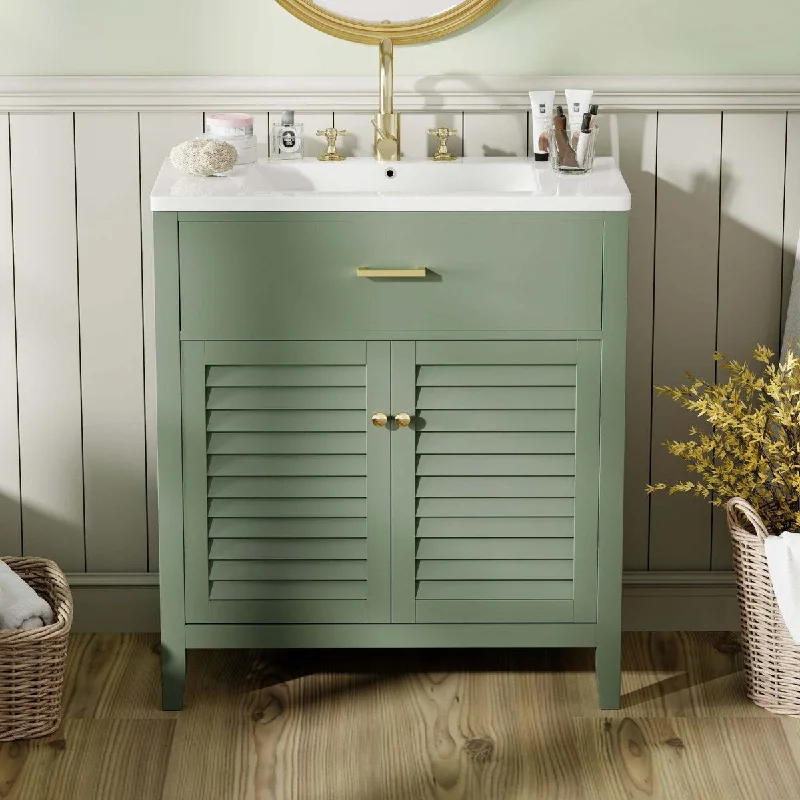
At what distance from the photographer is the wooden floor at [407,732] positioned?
200 centimetres

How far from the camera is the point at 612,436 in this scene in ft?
6.86

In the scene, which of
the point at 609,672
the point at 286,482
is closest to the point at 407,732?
the point at 609,672

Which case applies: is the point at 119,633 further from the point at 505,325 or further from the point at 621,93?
the point at 621,93

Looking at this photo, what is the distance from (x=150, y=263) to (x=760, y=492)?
4.09ft

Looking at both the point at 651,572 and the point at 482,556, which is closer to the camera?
the point at 482,556

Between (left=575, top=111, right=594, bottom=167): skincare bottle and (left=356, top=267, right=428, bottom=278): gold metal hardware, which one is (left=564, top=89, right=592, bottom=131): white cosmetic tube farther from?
(left=356, top=267, right=428, bottom=278): gold metal hardware

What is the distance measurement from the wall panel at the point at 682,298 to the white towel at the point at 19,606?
1.23 metres

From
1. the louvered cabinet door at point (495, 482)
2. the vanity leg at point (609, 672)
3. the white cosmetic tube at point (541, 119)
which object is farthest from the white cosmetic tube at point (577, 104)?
the vanity leg at point (609, 672)

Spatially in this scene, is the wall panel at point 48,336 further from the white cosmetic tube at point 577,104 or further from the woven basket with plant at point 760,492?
the woven basket with plant at point 760,492

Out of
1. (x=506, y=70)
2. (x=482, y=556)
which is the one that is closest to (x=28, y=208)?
(x=506, y=70)

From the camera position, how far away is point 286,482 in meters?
2.12

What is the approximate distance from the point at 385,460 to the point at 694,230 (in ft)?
2.72

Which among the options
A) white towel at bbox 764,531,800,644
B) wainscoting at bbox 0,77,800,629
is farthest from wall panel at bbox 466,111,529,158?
white towel at bbox 764,531,800,644

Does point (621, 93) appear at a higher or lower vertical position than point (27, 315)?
higher
